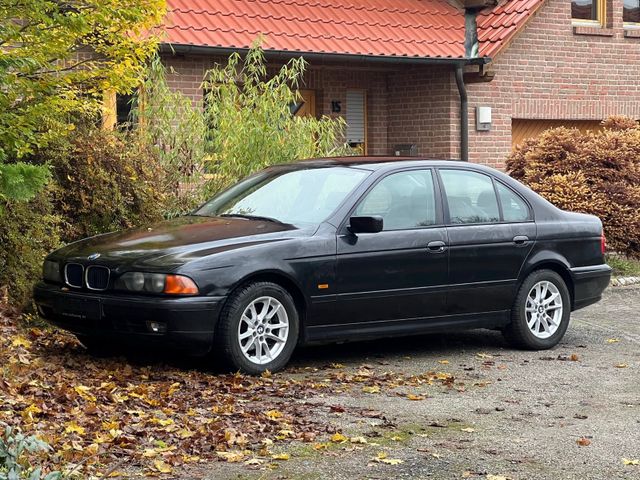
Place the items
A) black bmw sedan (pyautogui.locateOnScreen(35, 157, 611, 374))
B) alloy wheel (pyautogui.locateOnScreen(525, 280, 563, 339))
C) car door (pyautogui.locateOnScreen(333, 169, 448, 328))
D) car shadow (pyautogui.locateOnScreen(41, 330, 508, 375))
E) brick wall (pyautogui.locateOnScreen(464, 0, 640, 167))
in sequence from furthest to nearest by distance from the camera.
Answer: brick wall (pyautogui.locateOnScreen(464, 0, 640, 167)), alloy wheel (pyautogui.locateOnScreen(525, 280, 563, 339)), car door (pyautogui.locateOnScreen(333, 169, 448, 328)), car shadow (pyautogui.locateOnScreen(41, 330, 508, 375)), black bmw sedan (pyautogui.locateOnScreen(35, 157, 611, 374))

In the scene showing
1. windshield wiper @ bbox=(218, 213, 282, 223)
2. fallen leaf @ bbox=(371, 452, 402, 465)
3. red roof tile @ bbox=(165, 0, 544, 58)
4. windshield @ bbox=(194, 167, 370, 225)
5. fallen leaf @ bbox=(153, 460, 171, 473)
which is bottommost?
fallen leaf @ bbox=(371, 452, 402, 465)

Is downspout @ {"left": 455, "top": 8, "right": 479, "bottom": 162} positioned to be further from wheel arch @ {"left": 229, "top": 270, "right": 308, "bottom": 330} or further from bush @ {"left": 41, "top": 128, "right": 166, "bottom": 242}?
wheel arch @ {"left": 229, "top": 270, "right": 308, "bottom": 330}

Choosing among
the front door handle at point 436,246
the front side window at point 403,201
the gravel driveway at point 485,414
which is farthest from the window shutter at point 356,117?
the front door handle at point 436,246

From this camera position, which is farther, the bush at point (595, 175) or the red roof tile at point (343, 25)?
the red roof tile at point (343, 25)

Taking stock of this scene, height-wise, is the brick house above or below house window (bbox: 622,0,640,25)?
below

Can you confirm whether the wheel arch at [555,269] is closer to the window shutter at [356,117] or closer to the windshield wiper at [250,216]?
the windshield wiper at [250,216]

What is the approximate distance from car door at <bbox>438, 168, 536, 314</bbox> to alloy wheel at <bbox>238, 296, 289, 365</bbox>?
5.28ft

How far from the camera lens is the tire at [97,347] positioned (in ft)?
31.1

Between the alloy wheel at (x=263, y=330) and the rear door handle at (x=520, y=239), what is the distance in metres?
2.34

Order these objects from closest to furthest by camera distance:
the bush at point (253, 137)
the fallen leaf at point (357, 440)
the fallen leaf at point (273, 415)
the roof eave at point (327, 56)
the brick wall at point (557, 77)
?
the fallen leaf at point (357, 440)
the fallen leaf at point (273, 415)
the bush at point (253, 137)
the roof eave at point (327, 56)
the brick wall at point (557, 77)

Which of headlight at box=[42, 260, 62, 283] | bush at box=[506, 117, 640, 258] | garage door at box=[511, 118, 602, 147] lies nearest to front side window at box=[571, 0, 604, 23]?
garage door at box=[511, 118, 602, 147]

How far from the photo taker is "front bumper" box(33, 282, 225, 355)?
27.9ft

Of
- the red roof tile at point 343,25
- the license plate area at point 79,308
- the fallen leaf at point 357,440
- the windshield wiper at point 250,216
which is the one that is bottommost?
the fallen leaf at point 357,440

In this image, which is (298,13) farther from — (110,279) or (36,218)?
(110,279)
